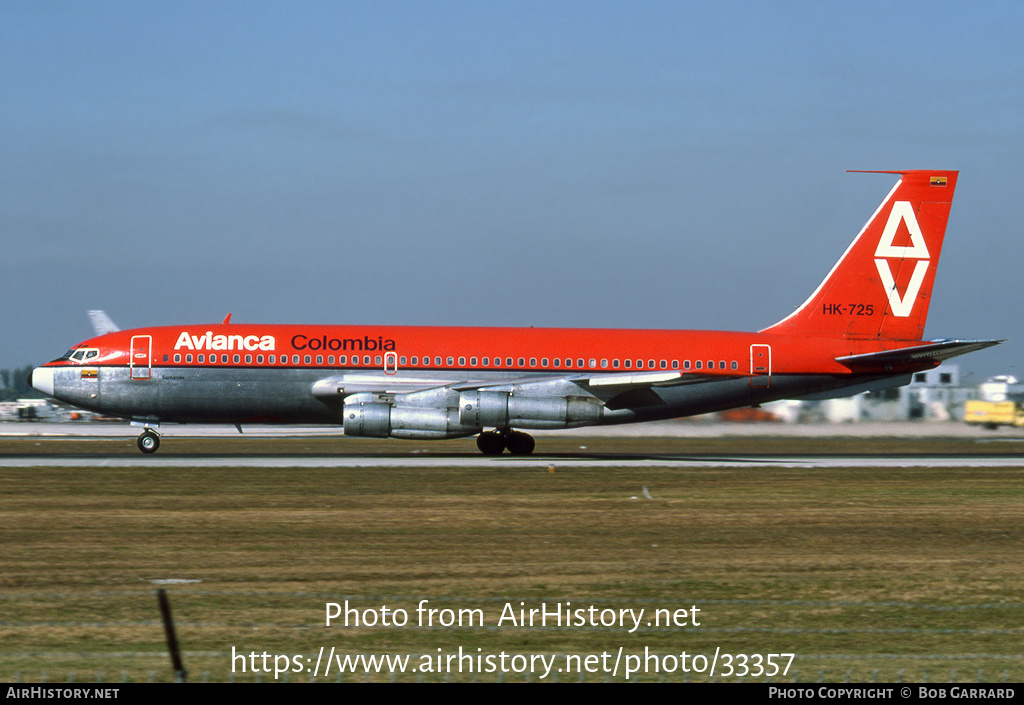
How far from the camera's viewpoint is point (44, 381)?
41.0 metres

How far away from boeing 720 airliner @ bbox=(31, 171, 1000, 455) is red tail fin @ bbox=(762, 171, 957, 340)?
2.1 inches

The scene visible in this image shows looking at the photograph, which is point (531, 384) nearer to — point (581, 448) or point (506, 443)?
point (506, 443)

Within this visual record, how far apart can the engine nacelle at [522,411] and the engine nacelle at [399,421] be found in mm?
556

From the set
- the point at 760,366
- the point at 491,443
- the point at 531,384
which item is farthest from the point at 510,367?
the point at 760,366

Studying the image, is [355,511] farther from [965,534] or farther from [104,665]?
[104,665]

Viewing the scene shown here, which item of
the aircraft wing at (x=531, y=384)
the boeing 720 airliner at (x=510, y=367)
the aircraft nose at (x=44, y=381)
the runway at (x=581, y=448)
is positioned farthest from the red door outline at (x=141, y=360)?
the aircraft wing at (x=531, y=384)

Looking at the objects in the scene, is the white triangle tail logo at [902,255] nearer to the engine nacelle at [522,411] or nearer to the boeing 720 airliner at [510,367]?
the boeing 720 airliner at [510,367]

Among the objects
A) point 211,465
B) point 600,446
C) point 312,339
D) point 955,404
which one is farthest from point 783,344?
point 955,404

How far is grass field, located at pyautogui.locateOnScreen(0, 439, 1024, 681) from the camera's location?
10.6 m

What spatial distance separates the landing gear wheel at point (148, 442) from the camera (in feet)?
133

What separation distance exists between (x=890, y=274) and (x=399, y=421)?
19.7 metres

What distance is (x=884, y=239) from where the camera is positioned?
4350cm

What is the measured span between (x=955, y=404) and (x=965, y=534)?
49.3m

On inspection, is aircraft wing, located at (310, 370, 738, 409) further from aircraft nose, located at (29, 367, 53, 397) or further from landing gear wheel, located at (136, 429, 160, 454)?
aircraft nose, located at (29, 367, 53, 397)
